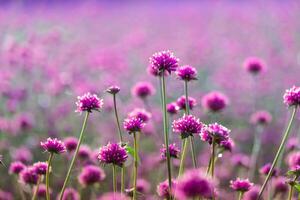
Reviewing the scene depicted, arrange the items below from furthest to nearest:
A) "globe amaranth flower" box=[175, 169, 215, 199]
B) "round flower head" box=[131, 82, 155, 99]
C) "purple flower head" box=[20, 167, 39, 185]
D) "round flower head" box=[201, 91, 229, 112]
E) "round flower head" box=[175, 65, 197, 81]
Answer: "round flower head" box=[131, 82, 155, 99], "round flower head" box=[201, 91, 229, 112], "purple flower head" box=[20, 167, 39, 185], "round flower head" box=[175, 65, 197, 81], "globe amaranth flower" box=[175, 169, 215, 199]

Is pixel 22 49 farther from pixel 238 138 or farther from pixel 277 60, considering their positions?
pixel 277 60

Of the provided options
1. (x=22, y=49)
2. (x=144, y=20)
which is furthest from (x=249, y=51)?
(x=22, y=49)

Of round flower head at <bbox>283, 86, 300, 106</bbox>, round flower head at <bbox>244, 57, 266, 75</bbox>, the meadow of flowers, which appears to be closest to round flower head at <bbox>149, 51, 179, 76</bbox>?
the meadow of flowers

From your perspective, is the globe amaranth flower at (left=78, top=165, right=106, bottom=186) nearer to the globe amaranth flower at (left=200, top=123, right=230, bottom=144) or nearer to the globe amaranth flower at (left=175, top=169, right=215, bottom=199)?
the globe amaranth flower at (left=200, top=123, right=230, bottom=144)

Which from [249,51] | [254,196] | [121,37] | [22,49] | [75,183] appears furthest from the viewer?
[121,37]

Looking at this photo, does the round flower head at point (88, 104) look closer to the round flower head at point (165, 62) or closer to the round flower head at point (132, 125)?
the round flower head at point (132, 125)

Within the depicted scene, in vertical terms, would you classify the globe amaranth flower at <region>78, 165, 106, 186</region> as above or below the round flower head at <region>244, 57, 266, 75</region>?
below

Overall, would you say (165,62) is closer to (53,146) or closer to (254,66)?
(53,146)
